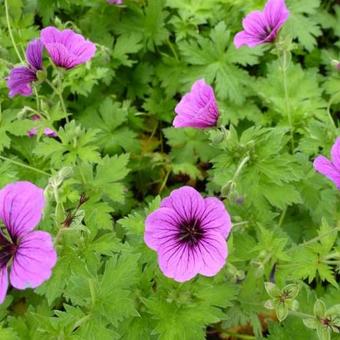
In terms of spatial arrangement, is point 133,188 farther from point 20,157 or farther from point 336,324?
point 336,324

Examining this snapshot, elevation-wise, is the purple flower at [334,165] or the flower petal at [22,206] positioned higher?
the flower petal at [22,206]

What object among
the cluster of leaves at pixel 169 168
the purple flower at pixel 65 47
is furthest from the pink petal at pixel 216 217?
the purple flower at pixel 65 47

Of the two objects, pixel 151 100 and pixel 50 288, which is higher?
pixel 50 288

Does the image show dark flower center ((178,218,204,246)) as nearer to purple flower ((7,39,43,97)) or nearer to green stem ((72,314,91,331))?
green stem ((72,314,91,331))

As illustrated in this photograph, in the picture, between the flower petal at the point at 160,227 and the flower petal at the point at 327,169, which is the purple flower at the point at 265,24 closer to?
the flower petal at the point at 327,169

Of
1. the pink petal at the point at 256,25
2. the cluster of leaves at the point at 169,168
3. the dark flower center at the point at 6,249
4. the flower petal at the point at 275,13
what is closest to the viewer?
the dark flower center at the point at 6,249

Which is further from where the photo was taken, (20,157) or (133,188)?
(133,188)

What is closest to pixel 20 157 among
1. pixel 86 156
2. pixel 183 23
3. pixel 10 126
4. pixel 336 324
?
pixel 10 126
